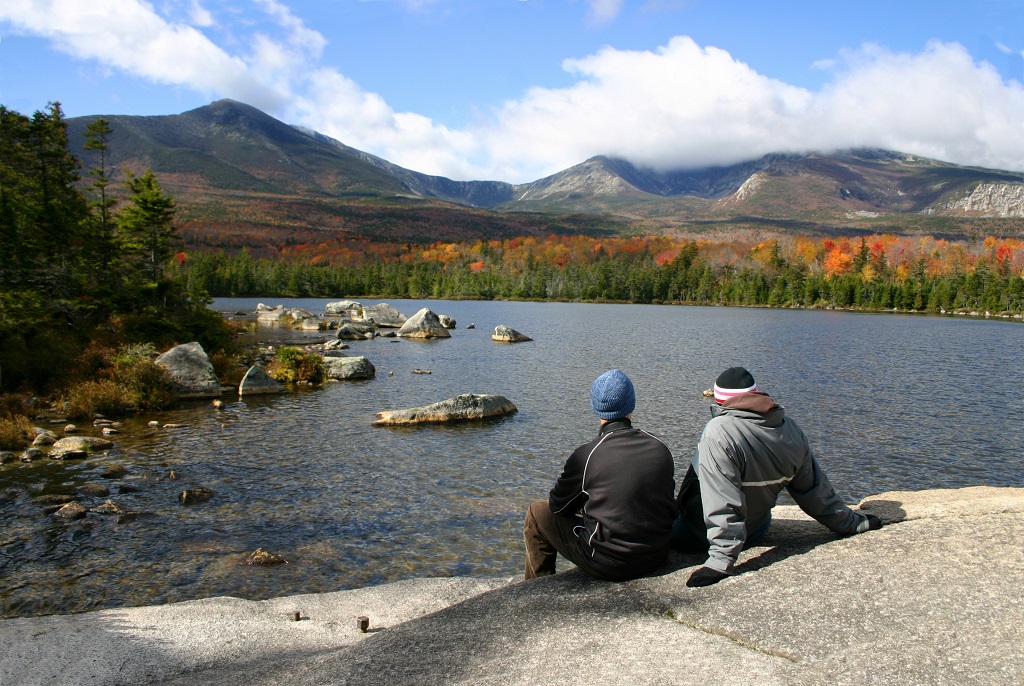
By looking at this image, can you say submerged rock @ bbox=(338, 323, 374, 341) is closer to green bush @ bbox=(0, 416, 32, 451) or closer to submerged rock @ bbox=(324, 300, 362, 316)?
submerged rock @ bbox=(324, 300, 362, 316)

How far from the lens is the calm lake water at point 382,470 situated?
37.4 feet

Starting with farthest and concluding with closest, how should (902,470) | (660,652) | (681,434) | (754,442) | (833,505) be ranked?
(681,434) < (902,470) < (833,505) < (754,442) < (660,652)

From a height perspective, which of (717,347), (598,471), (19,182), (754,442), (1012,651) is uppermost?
(19,182)

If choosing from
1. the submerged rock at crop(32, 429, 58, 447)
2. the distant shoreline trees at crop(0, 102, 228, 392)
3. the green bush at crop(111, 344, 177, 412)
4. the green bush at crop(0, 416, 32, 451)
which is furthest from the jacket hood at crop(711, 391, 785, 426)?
the distant shoreline trees at crop(0, 102, 228, 392)

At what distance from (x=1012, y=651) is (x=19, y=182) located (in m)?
34.4

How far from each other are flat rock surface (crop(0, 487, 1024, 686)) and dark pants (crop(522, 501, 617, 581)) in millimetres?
247

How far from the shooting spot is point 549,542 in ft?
25.2

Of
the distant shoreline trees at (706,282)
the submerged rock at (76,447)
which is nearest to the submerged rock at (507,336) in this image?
the submerged rock at (76,447)

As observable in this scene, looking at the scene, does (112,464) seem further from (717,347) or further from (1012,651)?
(717,347)

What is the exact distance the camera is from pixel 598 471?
21.6ft

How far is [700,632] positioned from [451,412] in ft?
63.5

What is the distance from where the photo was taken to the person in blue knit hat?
652 centimetres

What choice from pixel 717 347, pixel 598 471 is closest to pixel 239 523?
pixel 598 471

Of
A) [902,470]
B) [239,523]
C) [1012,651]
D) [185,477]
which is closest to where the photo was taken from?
[1012,651]
